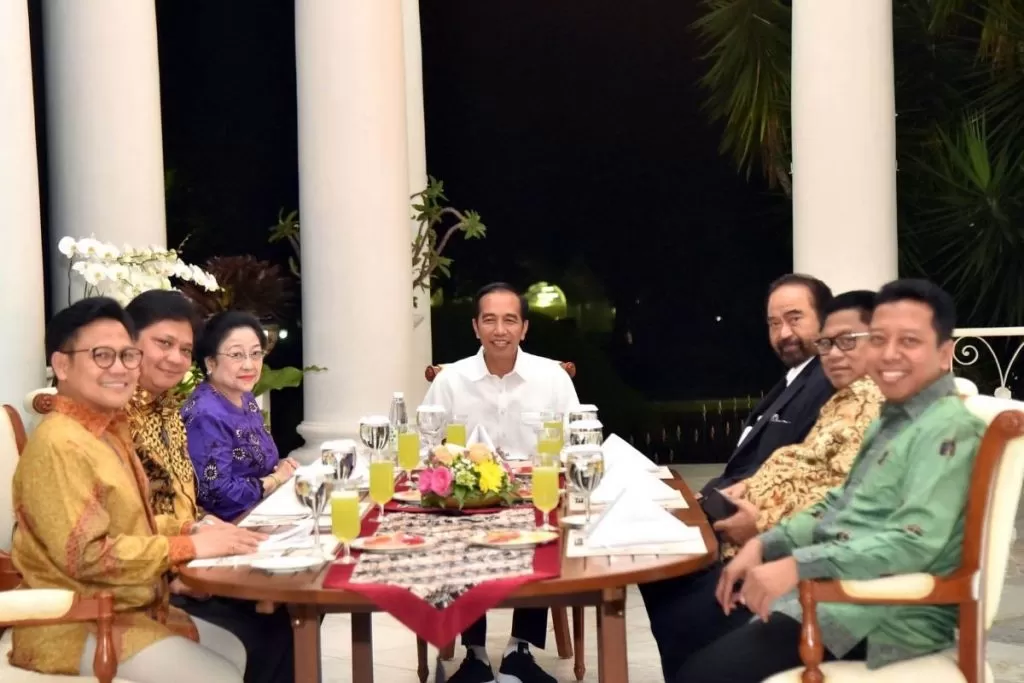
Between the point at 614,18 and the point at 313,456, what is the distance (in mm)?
4277

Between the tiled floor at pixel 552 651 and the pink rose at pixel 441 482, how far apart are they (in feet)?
4.15

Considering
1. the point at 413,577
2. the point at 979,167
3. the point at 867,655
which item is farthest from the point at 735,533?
the point at 979,167

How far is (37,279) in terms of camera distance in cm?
477

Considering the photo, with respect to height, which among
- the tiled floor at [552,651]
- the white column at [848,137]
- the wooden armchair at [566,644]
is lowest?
the tiled floor at [552,651]

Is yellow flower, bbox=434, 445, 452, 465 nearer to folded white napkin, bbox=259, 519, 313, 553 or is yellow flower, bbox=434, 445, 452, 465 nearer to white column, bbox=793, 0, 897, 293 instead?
folded white napkin, bbox=259, 519, 313, 553

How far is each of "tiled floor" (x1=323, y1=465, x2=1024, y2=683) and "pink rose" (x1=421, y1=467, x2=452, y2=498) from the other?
49.8 inches

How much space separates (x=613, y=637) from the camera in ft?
8.39

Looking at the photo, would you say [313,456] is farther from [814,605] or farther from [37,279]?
[814,605]

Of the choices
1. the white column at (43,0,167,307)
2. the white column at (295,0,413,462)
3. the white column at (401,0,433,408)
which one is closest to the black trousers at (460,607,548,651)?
the white column at (295,0,413,462)

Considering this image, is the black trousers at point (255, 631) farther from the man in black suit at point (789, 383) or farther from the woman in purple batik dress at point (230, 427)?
the man in black suit at point (789, 383)

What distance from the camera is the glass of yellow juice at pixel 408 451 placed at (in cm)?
357

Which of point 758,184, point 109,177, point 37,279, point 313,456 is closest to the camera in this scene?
point 37,279

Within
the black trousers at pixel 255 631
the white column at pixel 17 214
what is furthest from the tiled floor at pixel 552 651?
the white column at pixel 17 214

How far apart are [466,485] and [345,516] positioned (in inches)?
21.0
